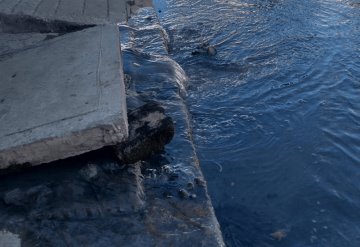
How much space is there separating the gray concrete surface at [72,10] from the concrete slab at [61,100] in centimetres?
115

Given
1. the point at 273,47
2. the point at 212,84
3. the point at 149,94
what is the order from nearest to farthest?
1. the point at 149,94
2. the point at 212,84
3. the point at 273,47

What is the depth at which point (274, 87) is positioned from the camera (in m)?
4.82

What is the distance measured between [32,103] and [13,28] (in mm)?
2111

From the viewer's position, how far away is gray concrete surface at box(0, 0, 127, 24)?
5.02 m

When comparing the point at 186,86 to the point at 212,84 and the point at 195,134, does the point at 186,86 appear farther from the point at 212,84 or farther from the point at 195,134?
the point at 195,134

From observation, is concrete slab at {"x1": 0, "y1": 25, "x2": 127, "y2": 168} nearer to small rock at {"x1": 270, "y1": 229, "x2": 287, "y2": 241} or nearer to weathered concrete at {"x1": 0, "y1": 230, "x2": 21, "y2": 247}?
weathered concrete at {"x1": 0, "y1": 230, "x2": 21, "y2": 247}

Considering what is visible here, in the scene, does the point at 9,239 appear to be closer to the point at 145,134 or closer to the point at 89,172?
the point at 89,172

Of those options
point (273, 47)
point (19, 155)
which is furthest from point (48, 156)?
point (273, 47)

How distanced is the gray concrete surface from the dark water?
85 cm

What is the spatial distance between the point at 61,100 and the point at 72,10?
9.35 feet

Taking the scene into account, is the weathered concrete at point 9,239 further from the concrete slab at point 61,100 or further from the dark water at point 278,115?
Result: the dark water at point 278,115

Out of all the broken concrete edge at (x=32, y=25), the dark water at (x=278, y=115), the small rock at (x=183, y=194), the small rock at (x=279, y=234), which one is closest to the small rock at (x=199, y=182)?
the small rock at (x=183, y=194)

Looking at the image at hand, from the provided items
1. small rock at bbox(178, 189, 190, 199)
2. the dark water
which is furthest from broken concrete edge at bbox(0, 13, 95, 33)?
small rock at bbox(178, 189, 190, 199)

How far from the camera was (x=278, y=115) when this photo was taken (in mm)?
4363
